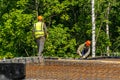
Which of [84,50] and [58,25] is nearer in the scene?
[84,50]

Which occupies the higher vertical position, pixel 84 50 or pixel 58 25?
pixel 58 25

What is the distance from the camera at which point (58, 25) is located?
3762 cm

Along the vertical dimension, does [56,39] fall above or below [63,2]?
below

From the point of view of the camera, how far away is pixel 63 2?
3778cm

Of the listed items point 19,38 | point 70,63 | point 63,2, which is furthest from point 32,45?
point 70,63

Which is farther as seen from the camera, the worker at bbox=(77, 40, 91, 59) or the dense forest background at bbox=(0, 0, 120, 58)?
the dense forest background at bbox=(0, 0, 120, 58)

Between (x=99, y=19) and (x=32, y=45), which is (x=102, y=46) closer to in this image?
(x=99, y=19)

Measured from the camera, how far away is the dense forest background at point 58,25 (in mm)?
36062

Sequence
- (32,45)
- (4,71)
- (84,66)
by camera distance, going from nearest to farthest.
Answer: (4,71)
(84,66)
(32,45)

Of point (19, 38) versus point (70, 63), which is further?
point (19, 38)

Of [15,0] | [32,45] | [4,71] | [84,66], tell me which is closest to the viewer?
[4,71]

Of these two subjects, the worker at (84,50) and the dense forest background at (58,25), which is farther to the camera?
the dense forest background at (58,25)

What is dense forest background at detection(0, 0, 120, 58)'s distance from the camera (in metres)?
36.1

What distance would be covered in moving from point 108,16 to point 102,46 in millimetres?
2909
